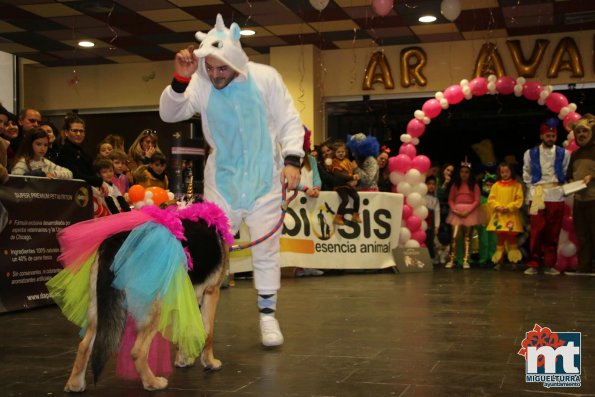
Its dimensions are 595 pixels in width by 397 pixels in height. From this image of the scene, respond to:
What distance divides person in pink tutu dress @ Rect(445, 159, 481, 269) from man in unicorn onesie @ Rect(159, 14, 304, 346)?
6.14 m

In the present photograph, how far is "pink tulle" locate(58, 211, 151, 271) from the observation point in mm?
2922

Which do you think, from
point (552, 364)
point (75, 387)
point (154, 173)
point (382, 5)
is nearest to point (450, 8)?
point (382, 5)

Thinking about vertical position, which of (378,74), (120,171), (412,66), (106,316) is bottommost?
(106,316)

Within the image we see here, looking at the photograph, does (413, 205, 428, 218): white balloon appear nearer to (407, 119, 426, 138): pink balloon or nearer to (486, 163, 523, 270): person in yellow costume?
(486, 163, 523, 270): person in yellow costume

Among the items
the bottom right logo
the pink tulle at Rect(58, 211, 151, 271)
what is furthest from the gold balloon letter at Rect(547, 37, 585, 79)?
the pink tulle at Rect(58, 211, 151, 271)

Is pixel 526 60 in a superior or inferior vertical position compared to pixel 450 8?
inferior

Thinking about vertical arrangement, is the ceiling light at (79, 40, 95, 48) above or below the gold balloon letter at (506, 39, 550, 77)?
above

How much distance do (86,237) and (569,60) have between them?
964cm

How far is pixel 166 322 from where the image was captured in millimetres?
2881

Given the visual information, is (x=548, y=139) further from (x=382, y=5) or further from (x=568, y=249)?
(x=382, y=5)

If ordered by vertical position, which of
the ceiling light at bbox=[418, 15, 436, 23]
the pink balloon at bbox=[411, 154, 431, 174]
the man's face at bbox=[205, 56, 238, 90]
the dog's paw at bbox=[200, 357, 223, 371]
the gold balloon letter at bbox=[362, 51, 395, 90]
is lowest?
the dog's paw at bbox=[200, 357, 223, 371]

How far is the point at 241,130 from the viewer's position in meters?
3.75

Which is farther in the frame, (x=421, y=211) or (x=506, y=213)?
(x=421, y=211)

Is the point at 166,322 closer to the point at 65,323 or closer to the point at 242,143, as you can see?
the point at 242,143
